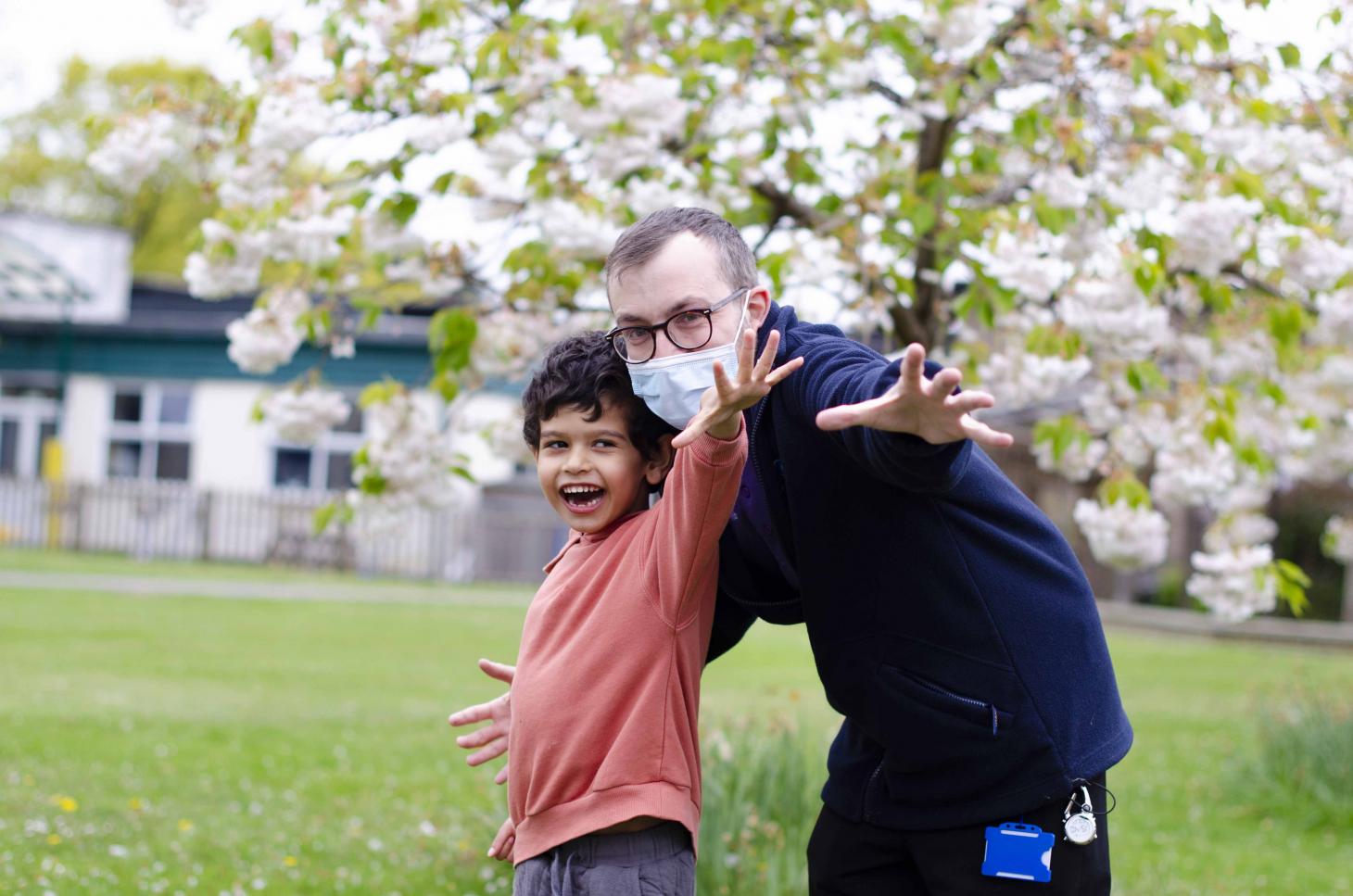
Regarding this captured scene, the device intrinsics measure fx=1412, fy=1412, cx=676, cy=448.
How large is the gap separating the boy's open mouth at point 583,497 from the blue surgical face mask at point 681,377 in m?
0.24

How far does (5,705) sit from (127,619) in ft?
15.5

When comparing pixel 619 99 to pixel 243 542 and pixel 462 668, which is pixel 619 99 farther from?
pixel 243 542

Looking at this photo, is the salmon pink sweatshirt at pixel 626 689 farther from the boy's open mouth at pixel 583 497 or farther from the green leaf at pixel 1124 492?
the green leaf at pixel 1124 492

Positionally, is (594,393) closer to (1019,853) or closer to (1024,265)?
(1019,853)

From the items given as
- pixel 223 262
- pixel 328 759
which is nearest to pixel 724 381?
pixel 223 262

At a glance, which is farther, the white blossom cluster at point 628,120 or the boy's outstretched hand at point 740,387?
the white blossom cluster at point 628,120

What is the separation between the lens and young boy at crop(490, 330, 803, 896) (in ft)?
7.24

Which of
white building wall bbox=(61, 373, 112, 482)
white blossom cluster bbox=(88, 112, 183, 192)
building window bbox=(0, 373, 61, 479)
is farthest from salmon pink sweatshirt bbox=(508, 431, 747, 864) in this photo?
building window bbox=(0, 373, 61, 479)

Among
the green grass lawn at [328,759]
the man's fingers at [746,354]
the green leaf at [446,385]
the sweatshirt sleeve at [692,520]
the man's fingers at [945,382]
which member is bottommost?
the green grass lawn at [328,759]

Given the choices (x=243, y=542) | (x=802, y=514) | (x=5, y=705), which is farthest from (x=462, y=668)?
(x=243, y=542)

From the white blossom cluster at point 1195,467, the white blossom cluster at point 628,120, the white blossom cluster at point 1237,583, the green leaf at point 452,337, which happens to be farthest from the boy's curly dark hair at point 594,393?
the white blossom cluster at point 1237,583

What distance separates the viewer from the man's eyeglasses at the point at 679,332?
2.11 m

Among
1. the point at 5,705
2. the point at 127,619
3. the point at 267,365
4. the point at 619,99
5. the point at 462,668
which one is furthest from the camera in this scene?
the point at 127,619

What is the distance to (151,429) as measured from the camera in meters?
23.0
